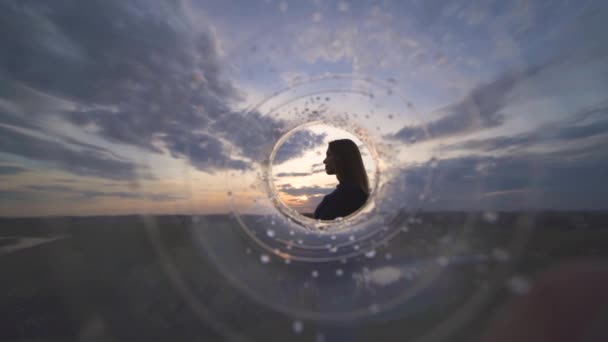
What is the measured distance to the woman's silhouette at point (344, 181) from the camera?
274 cm

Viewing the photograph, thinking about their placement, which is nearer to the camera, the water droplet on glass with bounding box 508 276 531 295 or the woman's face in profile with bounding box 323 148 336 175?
the water droplet on glass with bounding box 508 276 531 295

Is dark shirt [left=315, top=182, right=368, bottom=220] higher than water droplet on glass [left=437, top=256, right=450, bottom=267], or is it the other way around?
dark shirt [left=315, top=182, right=368, bottom=220]

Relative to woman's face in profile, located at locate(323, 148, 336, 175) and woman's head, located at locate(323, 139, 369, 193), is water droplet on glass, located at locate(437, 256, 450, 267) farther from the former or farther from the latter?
woman's face in profile, located at locate(323, 148, 336, 175)

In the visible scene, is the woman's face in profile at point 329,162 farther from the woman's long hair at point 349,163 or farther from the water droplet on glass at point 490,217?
the water droplet on glass at point 490,217

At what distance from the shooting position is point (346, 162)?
3057 millimetres

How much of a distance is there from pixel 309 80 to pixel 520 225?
1.55 m

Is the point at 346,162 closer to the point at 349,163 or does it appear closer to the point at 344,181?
the point at 349,163

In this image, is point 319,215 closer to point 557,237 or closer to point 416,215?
point 416,215

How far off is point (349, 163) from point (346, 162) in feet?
0.11

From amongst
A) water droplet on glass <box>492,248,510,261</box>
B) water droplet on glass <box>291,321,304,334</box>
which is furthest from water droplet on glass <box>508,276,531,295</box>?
water droplet on glass <box>291,321,304,334</box>

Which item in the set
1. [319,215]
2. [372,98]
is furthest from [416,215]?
[319,215]

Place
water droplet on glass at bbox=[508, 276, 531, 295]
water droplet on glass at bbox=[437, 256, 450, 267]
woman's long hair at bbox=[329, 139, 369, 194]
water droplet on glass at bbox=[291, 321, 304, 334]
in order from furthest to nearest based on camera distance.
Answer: woman's long hair at bbox=[329, 139, 369, 194] < water droplet on glass at bbox=[437, 256, 450, 267] < water droplet on glass at bbox=[291, 321, 304, 334] < water droplet on glass at bbox=[508, 276, 531, 295]

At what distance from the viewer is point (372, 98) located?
1864 millimetres

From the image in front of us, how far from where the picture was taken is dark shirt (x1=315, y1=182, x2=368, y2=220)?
2729mm
